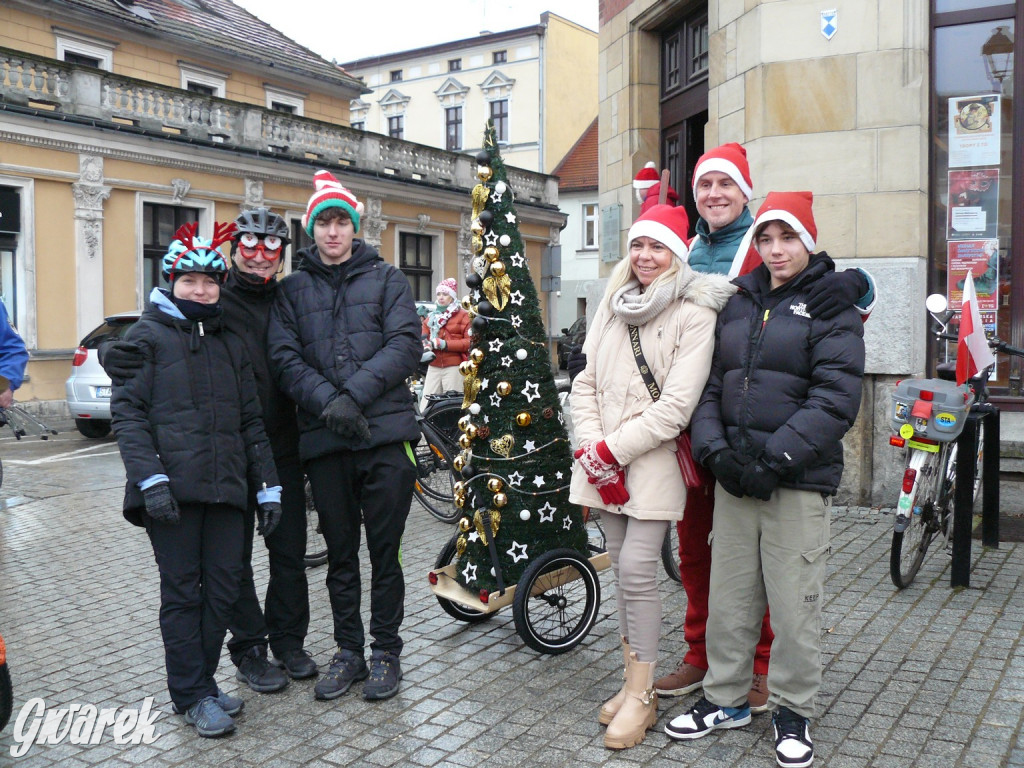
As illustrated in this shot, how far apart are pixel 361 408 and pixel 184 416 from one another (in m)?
0.70

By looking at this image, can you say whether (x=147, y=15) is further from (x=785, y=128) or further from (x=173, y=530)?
(x=173, y=530)

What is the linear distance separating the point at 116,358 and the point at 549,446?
214cm

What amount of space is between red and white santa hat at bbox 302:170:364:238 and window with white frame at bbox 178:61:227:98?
21.9 meters

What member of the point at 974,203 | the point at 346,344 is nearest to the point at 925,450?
the point at 974,203

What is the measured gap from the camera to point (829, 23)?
734cm

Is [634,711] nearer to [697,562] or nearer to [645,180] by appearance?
[697,562]

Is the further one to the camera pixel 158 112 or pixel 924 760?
pixel 158 112

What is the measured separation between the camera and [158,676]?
442cm

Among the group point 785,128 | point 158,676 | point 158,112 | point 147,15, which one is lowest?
point 158,676

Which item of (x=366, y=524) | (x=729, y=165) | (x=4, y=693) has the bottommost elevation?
(x=4, y=693)

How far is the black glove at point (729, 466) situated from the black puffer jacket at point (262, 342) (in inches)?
76.0

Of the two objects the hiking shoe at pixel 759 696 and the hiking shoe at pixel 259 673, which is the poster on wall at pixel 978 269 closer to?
the hiking shoe at pixel 759 696

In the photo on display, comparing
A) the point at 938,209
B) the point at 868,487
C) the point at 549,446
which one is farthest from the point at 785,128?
the point at 549,446

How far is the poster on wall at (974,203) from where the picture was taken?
7.41 metres
